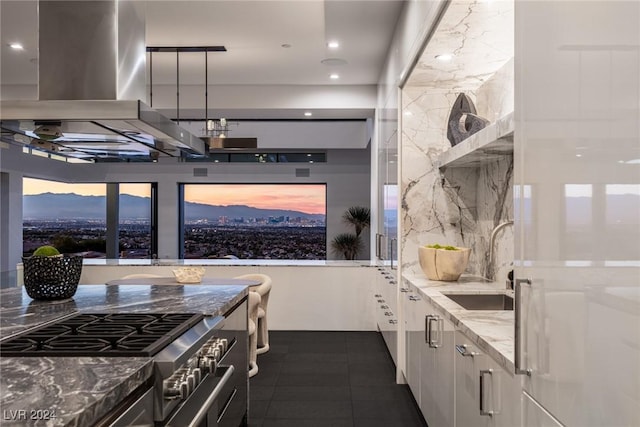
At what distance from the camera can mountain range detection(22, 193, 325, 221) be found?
9.66 metres

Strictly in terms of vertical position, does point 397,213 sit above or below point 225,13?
below

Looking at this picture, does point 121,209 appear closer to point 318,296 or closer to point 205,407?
point 318,296

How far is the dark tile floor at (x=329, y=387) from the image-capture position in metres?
3.28

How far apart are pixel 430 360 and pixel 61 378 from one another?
2038 millimetres

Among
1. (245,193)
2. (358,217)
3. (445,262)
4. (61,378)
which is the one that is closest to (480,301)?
(445,262)

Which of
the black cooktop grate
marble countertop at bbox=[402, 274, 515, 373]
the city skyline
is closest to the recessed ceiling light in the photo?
marble countertop at bbox=[402, 274, 515, 373]

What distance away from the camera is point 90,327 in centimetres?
186

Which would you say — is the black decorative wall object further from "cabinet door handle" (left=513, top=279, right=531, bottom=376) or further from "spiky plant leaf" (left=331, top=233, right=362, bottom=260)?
"spiky plant leaf" (left=331, top=233, right=362, bottom=260)

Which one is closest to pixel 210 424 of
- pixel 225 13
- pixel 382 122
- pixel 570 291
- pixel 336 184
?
pixel 570 291

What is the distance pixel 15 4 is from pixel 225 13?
1.59 meters

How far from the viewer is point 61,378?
4.12 ft

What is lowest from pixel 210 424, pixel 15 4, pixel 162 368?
pixel 210 424

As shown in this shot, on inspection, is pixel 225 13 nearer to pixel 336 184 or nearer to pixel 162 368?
pixel 162 368

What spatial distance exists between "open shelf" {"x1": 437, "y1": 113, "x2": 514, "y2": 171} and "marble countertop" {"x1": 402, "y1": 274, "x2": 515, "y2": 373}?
82 centimetres
